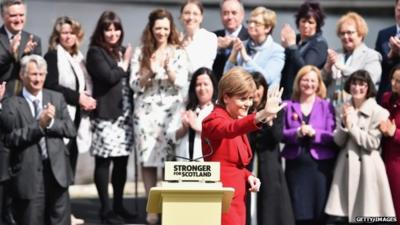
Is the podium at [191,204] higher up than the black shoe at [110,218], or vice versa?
the podium at [191,204]

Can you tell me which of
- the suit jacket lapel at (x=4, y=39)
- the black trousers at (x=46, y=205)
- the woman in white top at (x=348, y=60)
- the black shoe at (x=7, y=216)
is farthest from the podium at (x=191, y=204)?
the suit jacket lapel at (x=4, y=39)

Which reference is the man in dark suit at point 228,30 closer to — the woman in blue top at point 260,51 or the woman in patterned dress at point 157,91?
the woman in blue top at point 260,51

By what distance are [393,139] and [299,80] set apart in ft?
3.36

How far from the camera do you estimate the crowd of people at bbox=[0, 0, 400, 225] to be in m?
10.2

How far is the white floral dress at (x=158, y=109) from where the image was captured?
35.7 ft

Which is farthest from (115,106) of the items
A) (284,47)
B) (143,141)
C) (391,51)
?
(391,51)

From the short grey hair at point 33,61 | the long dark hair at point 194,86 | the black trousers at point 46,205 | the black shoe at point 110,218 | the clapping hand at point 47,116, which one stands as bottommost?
the black shoe at point 110,218

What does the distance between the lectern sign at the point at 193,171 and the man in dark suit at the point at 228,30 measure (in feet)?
13.2

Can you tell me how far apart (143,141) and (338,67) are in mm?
1984

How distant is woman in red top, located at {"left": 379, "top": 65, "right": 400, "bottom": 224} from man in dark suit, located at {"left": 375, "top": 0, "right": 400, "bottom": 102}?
39cm

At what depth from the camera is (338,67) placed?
10.9 meters

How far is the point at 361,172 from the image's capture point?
34.4 feet

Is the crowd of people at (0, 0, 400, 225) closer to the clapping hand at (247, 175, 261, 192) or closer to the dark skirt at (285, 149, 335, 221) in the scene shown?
the dark skirt at (285, 149, 335, 221)

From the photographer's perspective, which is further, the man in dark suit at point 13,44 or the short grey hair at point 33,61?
the man in dark suit at point 13,44
